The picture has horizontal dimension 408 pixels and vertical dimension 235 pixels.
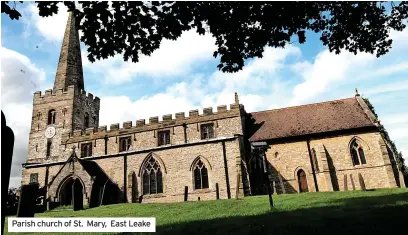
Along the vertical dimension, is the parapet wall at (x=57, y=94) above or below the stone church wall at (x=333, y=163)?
above

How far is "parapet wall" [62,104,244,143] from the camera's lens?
2725cm

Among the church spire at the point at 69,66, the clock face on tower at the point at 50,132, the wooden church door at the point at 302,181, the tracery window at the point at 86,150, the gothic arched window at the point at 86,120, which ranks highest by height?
the church spire at the point at 69,66

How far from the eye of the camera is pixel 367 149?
23.7 meters

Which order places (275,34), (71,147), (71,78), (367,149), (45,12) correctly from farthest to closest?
(71,78) < (71,147) < (367,149) < (275,34) < (45,12)

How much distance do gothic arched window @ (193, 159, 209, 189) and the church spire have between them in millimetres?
16850

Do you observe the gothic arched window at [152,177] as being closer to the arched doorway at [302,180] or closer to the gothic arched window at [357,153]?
the arched doorway at [302,180]

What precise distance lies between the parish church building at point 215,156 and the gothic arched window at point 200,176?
82mm

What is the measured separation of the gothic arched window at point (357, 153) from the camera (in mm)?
23781

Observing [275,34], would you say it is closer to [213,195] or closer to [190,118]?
[213,195]

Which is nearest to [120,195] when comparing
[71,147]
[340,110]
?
[71,147]

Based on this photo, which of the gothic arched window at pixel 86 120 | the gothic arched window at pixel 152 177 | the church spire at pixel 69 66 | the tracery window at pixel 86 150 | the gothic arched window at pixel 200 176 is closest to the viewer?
the gothic arched window at pixel 200 176

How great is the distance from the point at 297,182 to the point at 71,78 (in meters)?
26.2

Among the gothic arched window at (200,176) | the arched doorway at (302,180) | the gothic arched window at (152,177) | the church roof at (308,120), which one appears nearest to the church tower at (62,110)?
the gothic arched window at (152,177)
